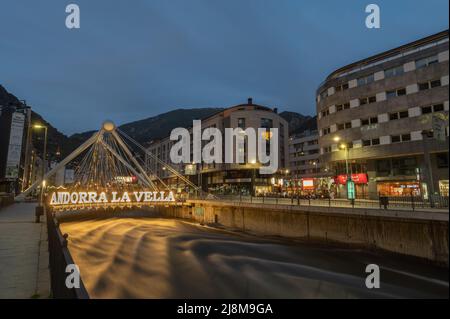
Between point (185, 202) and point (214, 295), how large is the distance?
35760mm

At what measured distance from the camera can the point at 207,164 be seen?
85.6 m

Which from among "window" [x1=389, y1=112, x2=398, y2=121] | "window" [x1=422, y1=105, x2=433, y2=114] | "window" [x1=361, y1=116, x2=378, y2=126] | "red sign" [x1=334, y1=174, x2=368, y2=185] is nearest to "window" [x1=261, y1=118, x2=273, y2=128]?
"red sign" [x1=334, y1=174, x2=368, y2=185]

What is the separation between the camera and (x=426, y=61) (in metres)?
35.4

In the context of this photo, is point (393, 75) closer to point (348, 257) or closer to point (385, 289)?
point (348, 257)

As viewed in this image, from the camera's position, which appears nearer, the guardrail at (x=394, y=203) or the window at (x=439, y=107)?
the guardrail at (x=394, y=203)

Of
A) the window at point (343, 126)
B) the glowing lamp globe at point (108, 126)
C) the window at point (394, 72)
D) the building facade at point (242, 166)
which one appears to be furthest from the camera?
the building facade at point (242, 166)

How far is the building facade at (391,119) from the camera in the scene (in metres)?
34.4

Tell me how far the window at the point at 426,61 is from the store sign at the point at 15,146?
69.4 m

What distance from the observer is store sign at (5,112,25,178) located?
53.9 meters

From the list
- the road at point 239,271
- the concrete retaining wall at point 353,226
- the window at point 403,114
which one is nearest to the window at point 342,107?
the window at point 403,114

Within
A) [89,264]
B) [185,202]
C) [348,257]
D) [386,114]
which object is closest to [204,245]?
[89,264]

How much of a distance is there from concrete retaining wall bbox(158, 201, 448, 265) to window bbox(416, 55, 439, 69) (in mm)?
25956

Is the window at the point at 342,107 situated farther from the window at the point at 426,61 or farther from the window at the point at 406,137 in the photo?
the window at the point at 426,61
